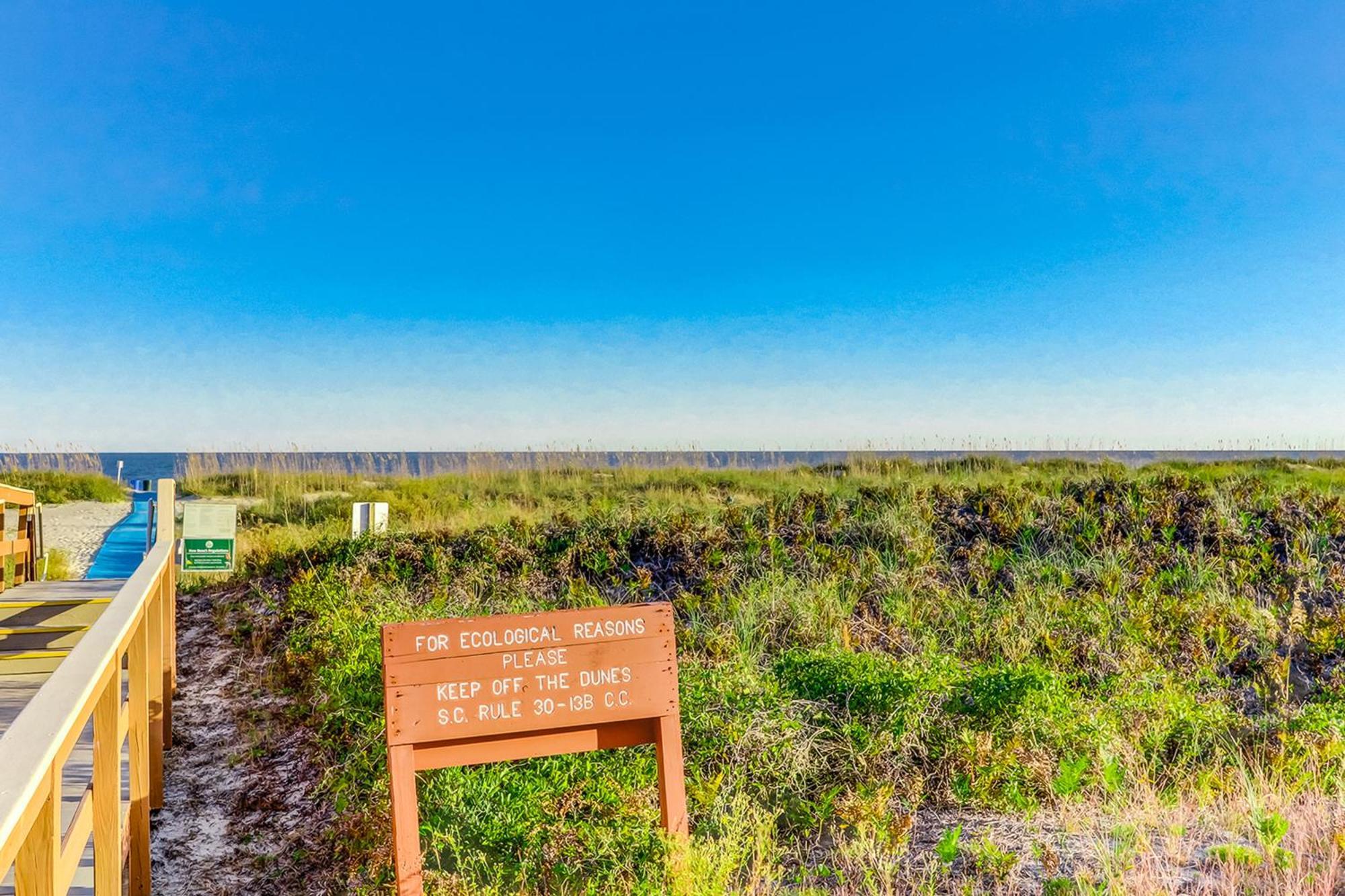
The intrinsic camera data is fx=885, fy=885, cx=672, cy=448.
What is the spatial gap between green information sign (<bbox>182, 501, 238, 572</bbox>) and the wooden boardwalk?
82 centimetres

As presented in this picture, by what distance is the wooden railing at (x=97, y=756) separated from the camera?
59.5 inches

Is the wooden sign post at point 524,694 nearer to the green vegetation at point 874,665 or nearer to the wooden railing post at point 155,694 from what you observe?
the green vegetation at point 874,665

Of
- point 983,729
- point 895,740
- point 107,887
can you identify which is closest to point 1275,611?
point 983,729

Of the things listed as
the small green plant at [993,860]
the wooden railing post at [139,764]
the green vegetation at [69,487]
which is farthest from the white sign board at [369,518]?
the green vegetation at [69,487]

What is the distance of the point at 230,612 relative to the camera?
885 centimetres

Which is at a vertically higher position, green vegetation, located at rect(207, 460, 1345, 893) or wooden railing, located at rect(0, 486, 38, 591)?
wooden railing, located at rect(0, 486, 38, 591)

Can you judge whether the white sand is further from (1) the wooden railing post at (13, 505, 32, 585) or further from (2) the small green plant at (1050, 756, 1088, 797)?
(2) the small green plant at (1050, 756, 1088, 797)

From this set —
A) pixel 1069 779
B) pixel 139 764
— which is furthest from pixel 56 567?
pixel 1069 779

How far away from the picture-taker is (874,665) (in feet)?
16.1

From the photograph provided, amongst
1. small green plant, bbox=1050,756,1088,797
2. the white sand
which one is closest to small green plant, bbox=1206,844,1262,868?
small green plant, bbox=1050,756,1088,797

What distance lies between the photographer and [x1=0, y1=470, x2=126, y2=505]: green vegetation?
20.8 meters

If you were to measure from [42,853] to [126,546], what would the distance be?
11706 mm

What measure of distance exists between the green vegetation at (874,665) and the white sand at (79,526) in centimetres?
519

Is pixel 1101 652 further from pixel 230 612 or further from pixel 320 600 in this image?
pixel 230 612
